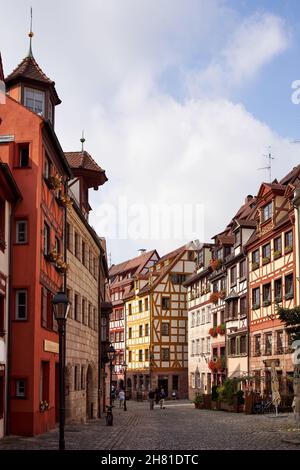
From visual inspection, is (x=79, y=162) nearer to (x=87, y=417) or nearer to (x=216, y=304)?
(x=87, y=417)

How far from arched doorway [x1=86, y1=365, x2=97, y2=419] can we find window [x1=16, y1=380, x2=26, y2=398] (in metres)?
14.1

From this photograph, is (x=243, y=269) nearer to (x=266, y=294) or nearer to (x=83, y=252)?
(x=266, y=294)

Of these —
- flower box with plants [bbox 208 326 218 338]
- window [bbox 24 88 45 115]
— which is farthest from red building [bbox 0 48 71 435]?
flower box with plants [bbox 208 326 218 338]

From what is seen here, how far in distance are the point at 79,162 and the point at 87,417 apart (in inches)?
498

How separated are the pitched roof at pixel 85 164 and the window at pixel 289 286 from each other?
1096cm

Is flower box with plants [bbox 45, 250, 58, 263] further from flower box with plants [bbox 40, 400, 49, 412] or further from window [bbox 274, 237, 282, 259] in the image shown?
window [bbox 274, 237, 282, 259]

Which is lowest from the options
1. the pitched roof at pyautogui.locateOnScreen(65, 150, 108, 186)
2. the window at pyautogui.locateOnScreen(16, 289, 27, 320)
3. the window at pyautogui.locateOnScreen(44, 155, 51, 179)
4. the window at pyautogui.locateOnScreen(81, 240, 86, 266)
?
the window at pyautogui.locateOnScreen(16, 289, 27, 320)

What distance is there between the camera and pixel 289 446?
19.9 metres

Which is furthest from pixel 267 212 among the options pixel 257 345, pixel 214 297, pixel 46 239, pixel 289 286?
pixel 46 239

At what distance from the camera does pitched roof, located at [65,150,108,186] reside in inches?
1465

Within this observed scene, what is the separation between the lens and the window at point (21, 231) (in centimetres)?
2409

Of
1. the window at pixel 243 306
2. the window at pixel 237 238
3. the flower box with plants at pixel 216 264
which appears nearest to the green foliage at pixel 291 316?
the window at pixel 243 306
